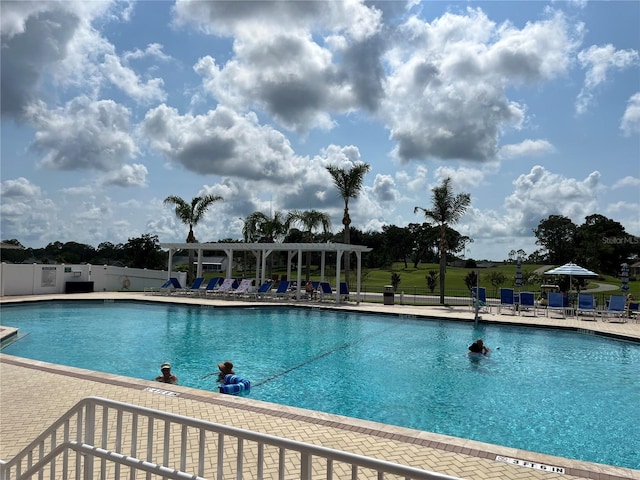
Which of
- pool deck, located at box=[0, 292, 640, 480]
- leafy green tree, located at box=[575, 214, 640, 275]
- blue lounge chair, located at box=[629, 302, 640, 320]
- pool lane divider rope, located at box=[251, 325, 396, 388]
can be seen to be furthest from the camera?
leafy green tree, located at box=[575, 214, 640, 275]

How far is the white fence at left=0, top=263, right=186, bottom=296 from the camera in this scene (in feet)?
74.0

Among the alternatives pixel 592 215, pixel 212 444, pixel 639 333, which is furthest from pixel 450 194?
pixel 592 215

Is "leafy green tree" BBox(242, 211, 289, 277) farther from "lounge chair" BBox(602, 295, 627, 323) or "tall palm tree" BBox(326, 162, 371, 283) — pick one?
"lounge chair" BBox(602, 295, 627, 323)

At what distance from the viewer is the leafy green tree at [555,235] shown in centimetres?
7506

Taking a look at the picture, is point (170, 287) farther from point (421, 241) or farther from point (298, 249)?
point (421, 241)

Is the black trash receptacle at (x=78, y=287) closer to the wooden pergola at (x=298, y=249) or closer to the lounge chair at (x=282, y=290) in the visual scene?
the wooden pergola at (x=298, y=249)

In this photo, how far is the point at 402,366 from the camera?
34.2 feet

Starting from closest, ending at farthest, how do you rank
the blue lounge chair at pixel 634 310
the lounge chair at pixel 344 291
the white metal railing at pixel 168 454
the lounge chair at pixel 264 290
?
1. the white metal railing at pixel 168 454
2. the blue lounge chair at pixel 634 310
3. the lounge chair at pixel 344 291
4. the lounge chair at pixel 264 290

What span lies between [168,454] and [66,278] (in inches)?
1004

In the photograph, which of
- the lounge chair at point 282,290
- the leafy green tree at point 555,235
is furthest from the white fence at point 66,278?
the leafy green tree at point 555,235

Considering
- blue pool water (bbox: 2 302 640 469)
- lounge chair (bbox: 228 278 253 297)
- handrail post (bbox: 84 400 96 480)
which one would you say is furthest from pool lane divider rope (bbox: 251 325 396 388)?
lounge chair (bbox: 228 278 253 297)

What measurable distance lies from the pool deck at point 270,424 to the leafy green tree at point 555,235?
76419 millimetres

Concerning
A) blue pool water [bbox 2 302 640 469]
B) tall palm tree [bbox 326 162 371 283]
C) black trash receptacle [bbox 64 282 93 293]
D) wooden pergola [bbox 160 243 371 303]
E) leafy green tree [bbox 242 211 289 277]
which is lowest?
blue pool water [bbox 2 302 640 469]

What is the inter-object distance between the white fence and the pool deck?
659 inches
